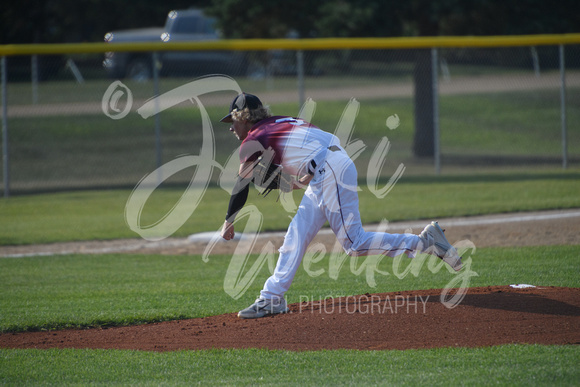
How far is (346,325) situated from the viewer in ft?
17.3

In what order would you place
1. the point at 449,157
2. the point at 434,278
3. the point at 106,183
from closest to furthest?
the point at 434,278
the point at 106,183
the point at 449,157

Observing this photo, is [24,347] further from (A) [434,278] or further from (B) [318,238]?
(B) [318,238]

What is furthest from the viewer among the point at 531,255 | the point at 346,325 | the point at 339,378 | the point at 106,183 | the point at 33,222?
the point at 106,183

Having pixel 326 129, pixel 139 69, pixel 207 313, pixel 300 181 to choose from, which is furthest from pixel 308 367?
pixel 139 69

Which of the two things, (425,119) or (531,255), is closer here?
(531,255)

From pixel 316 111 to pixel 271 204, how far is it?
28.5 feet

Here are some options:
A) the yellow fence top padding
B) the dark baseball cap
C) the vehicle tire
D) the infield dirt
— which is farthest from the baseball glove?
the vehicle tire

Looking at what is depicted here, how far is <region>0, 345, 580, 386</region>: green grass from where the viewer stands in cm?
423

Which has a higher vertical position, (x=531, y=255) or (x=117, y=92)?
(x=117, y=92)

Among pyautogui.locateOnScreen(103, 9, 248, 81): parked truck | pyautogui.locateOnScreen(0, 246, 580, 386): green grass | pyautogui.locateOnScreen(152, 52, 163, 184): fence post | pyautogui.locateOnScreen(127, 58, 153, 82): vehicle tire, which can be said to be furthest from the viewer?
pyautogui.locateOnScreen(127, 58, 153, 82): vehicle tire

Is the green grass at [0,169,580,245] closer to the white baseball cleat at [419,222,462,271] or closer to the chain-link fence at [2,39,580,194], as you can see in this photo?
the chain-link fence at [2,39,580,194]

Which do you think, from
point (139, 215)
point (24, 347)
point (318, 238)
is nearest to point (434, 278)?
point (318, 238)

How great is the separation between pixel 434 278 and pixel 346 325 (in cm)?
230

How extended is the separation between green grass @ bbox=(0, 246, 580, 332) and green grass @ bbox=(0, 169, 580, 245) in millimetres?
1983
